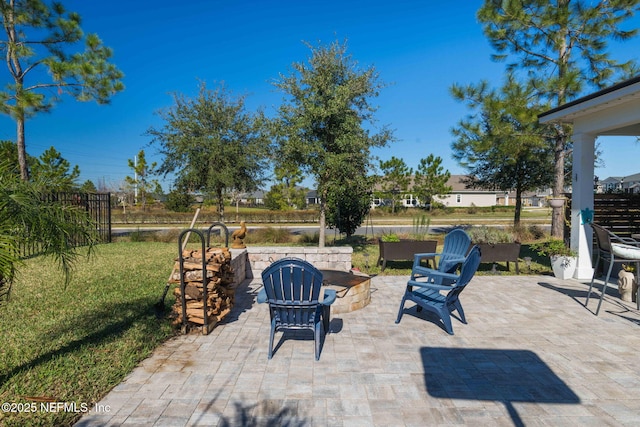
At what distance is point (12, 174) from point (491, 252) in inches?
320

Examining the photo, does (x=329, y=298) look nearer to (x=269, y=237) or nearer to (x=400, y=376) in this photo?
(x=400, y=376)

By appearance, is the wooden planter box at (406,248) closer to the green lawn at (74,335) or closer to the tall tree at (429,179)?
the green lawn at (74,335)

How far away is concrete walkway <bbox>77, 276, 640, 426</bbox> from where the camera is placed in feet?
8.60

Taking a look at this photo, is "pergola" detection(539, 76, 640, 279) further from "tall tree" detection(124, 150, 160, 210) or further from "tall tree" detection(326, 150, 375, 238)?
"tall tree" detection(124, 150, 160, 210)

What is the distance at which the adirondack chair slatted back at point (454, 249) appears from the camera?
539 cm

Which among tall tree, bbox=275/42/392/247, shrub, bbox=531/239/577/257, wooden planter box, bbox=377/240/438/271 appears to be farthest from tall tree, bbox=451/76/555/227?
wooden planter box, bbox=377/240/438/271

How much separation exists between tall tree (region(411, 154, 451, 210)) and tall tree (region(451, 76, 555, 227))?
951 inches

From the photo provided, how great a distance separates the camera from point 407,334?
4.29m

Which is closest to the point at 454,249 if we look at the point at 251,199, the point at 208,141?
the point at 208,141

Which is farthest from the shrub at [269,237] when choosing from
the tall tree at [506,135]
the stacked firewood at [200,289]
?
the stacked firewood at [200,289]

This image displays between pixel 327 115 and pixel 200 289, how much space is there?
568 cm

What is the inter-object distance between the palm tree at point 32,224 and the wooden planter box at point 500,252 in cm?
751

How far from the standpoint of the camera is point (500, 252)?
799 cm

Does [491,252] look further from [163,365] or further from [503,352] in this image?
[163,365]
